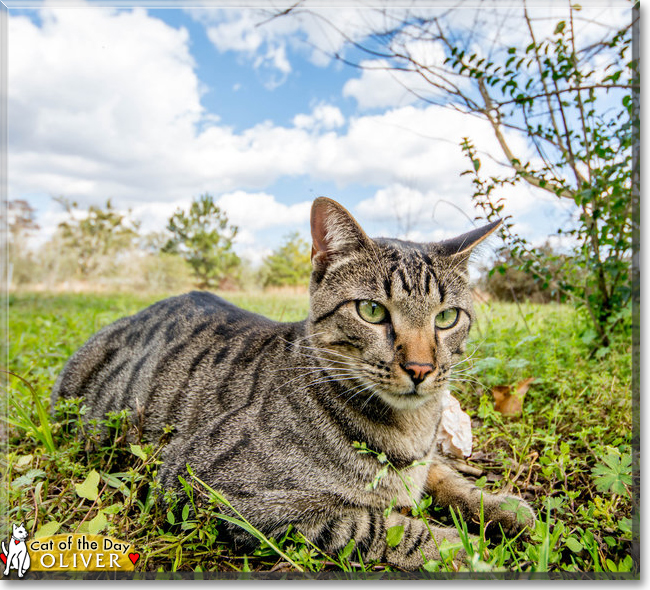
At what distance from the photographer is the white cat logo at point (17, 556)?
4.53ft

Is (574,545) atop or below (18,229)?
below

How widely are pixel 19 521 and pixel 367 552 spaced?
3.94 feet

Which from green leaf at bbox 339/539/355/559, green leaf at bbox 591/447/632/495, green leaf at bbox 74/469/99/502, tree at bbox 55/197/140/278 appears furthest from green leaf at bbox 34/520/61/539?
tree at bbox 55/197/140/278

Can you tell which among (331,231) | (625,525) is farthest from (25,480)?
(625,525)

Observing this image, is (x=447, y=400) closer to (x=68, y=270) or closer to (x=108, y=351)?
(x=108, y=351)

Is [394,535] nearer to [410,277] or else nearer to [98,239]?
[410,277]

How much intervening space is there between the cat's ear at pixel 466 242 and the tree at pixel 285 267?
2235 mm

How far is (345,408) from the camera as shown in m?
1.67

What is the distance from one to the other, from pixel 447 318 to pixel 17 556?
1.67m

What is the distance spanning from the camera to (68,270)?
501cm

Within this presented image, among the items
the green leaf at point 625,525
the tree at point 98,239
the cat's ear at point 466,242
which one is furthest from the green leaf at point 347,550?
the tree at point 98,239

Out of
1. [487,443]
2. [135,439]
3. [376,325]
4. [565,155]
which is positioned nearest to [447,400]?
[487,443]

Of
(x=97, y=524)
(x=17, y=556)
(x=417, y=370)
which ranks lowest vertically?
(x=17, y=556)

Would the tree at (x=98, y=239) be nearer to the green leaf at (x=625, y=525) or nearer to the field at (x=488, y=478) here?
the field at (x=488, y=478)
